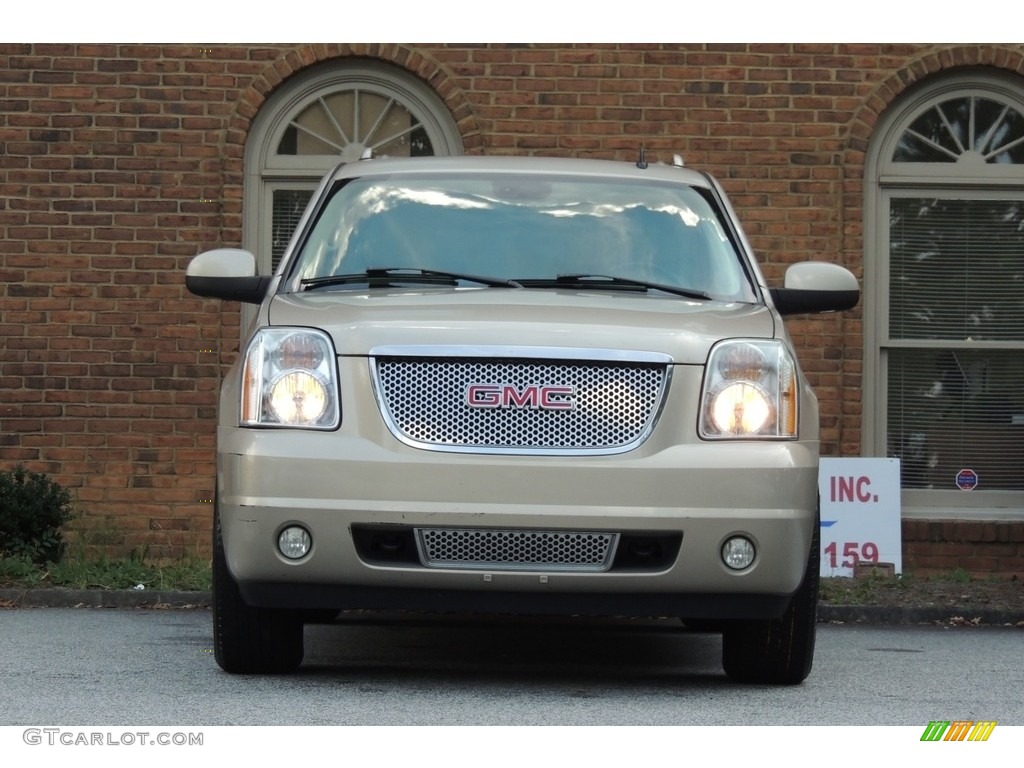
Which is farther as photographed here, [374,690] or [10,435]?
[10,435]

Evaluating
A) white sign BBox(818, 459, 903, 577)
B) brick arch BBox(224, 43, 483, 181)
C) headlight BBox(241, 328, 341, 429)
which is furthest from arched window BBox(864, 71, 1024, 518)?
headlight BBox(241, 328, 341, 429)

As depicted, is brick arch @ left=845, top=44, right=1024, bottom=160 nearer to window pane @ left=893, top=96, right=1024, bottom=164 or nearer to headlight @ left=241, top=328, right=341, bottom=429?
window pane @ left=893, top=96, right=1024, bottom=164

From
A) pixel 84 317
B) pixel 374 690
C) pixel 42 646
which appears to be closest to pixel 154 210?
pixel 84 317

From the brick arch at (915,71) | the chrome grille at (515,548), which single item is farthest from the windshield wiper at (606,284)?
the brick arch at (915,71)

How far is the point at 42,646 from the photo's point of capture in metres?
6.99

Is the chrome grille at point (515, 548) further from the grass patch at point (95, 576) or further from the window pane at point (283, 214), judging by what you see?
the window pane at point (283, 214)

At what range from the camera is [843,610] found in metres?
9.07

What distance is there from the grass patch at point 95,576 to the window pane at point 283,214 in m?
2.72

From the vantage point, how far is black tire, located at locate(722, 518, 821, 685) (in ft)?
18.9

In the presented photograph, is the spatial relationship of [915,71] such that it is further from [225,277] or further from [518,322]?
[518,322]

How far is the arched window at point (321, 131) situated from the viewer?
1157 cm

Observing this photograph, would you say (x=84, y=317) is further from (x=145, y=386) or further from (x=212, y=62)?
(x=212, y=62)

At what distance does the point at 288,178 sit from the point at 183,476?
2.13 meters

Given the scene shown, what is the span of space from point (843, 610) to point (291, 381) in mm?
4596
